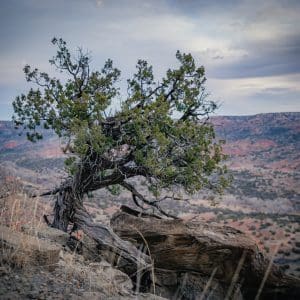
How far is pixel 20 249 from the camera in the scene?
4.57 m

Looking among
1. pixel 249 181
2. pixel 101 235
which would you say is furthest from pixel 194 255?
pixel 249 181

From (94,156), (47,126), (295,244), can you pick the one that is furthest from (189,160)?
(295,244)

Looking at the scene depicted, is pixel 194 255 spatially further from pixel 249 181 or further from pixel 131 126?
pixel 249 181

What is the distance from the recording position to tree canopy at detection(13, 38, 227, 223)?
9.19 meters

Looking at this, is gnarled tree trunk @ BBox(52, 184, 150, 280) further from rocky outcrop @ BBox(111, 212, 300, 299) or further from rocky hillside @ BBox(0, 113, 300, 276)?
rocky outcrop @ BBox(111, 212, 300, 299)

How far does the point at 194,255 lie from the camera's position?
943cm

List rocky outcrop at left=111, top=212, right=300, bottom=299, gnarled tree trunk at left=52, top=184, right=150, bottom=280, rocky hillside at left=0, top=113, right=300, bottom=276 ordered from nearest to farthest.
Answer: gnarled tree trunk at left=52, top=184, right=150, bottom=280, rocky outcrop at left=111, top=212, right=300, bottom=299, rocky hillside at left=0, top=113, right=300, bottom=276

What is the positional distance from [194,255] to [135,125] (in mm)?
→ 4000

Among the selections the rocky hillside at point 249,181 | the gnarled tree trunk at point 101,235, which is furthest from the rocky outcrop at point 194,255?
the gnarled tree trunk at point 101,235

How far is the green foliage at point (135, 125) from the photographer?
9.17 metres

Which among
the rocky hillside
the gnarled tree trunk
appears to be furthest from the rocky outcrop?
the gnarled tree trunk

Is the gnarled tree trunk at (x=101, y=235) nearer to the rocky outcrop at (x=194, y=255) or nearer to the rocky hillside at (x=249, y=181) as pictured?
the rocky hillside at (x=249, y=181)

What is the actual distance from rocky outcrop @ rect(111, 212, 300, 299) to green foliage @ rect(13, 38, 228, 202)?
1150mm

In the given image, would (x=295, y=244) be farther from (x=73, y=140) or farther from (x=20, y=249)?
(x=20, y=249)
